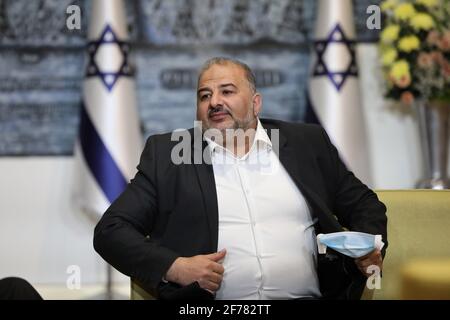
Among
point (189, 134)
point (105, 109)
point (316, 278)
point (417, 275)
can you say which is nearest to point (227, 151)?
point (189, 134)

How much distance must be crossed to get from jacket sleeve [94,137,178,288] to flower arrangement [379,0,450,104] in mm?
2209

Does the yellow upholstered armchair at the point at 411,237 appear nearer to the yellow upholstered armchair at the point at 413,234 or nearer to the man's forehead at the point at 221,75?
the yellow upholstered armchair at the point at 413,234

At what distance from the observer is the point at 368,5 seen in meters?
4.65

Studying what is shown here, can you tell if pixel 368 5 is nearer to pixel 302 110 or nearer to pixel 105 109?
pixel 302 110

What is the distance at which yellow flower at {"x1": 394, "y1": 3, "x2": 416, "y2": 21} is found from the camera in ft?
13.9

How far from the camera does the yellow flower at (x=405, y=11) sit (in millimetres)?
4250

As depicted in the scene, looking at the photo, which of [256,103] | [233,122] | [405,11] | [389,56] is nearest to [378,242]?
[233,122]

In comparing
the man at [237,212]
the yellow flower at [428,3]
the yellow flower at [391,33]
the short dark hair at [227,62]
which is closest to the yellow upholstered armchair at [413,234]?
the man at [237,212]

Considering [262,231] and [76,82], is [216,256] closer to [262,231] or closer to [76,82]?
[262,231]

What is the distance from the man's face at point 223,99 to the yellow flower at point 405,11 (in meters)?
1.84

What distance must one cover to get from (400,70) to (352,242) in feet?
7.26

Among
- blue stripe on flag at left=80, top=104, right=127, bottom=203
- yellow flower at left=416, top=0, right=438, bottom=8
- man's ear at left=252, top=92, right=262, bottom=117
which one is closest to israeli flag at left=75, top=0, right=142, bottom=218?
blue stripe on flag at left=80, top=104, right=127, bottom=203

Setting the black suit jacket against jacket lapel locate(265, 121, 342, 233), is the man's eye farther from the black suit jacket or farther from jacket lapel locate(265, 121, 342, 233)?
jacket lapel locate(265, 121, 342, 233)

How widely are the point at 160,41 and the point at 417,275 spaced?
2858 mm
